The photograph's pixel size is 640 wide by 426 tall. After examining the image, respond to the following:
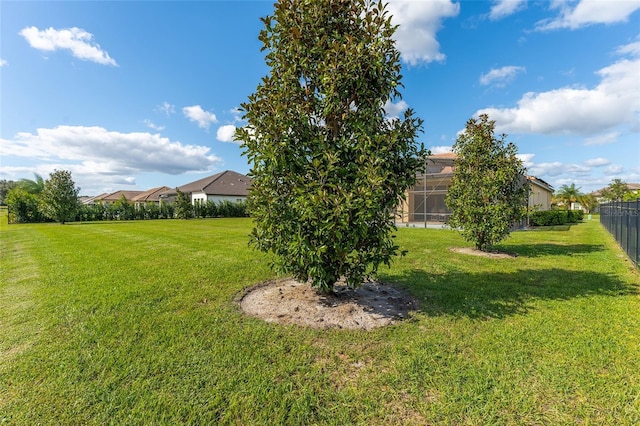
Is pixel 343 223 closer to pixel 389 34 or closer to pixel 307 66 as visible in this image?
pixel 307 66

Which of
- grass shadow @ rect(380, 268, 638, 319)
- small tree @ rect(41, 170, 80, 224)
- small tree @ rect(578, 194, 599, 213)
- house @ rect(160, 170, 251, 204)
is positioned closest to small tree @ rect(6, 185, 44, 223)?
small tree @ rect(41, 170, 80, 224)

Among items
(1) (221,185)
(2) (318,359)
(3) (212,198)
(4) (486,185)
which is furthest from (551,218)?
(1) (221,185)

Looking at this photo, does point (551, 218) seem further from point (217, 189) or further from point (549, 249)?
point (217, 189)

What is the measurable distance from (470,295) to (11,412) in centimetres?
564

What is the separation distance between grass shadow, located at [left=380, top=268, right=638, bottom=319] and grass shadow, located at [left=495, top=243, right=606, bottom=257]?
8.29ft

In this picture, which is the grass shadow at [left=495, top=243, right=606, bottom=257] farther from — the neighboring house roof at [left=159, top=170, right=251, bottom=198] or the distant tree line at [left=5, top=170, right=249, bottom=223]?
the neighboring house roof at [left=159, top=170, right=251, bottom=198]

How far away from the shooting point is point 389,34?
3.96 meters

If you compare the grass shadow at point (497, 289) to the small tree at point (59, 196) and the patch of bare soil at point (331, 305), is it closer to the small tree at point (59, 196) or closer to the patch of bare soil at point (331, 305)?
the patch of bare soil at point (331, 305)

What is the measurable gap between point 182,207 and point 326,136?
103 feet

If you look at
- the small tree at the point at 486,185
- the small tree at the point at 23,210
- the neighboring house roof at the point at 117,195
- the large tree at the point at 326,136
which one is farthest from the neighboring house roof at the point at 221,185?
the large tree at the point at 326,136

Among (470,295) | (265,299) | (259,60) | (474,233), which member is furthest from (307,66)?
(474,233)

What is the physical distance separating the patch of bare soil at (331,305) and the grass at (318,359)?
8.9 inches

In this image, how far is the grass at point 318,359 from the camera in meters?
2.30

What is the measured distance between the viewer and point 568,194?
4228 centimetres
